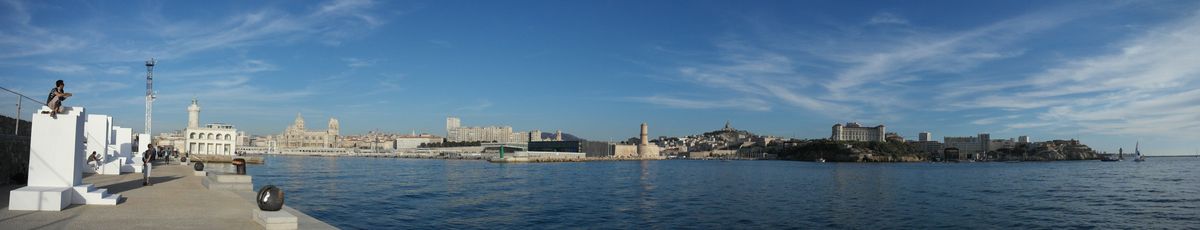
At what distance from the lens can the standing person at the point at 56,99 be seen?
12.2m

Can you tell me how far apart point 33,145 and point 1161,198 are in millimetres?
48856

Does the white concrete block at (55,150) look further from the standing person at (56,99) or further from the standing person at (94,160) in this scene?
the standing person at (94,160)

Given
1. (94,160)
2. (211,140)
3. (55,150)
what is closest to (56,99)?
(55,150)

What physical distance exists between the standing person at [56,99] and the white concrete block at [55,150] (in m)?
0.11

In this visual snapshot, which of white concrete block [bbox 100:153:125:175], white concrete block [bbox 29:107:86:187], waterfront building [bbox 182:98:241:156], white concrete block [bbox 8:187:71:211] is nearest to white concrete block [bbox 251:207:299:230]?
white concrete block [bbox 8:187:71:211]

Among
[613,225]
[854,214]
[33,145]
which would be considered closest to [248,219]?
[33,145]

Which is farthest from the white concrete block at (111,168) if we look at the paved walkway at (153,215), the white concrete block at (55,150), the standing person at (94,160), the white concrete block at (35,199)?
the white concrete block at (35,199)

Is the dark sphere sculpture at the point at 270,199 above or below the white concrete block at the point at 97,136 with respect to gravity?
below

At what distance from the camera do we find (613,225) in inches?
894

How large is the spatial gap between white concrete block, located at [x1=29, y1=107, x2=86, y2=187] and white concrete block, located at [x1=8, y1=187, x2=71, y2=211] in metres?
0.67

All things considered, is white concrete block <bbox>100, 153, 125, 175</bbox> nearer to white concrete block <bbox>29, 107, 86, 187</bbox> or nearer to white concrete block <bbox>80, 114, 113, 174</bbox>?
white concrete block <bbox>80, 114, 113, 174</bbox>

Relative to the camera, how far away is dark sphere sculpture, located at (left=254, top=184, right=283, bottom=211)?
10516mm

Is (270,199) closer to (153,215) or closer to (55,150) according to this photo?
(153,215)

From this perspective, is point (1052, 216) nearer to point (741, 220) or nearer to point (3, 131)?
point (741, 220)
